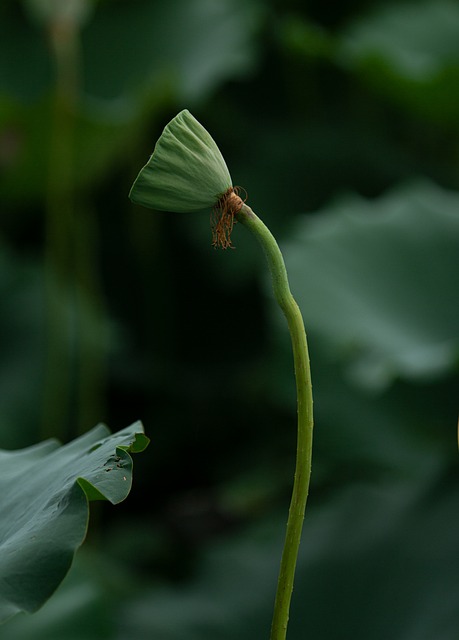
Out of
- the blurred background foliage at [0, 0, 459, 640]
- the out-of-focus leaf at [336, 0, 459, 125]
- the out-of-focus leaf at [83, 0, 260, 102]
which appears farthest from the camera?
the out-of-focus leaf at [83, 0, 260, 102]

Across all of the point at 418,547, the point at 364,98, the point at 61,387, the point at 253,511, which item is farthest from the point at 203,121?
the point at 418,547

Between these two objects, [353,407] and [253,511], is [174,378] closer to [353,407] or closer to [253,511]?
[253,511]

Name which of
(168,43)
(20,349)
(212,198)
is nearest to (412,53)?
(168,43)

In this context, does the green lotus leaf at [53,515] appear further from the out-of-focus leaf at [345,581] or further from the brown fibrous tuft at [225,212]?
the out-of-focus leaf at [345,581]

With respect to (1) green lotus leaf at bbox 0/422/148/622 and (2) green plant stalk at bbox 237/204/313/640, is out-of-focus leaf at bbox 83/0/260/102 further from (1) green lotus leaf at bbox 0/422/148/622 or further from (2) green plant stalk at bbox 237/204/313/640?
(2) green plant stalk at bbox 237/204/313/640

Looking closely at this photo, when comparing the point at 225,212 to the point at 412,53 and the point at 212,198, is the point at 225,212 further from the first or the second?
the point at 412,53

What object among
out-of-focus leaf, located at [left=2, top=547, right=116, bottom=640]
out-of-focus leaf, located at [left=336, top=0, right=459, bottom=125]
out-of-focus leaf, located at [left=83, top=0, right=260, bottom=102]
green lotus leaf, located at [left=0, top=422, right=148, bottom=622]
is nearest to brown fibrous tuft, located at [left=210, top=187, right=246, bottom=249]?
green lotus leaf, located at [left=0, top=422, right=148, bottom=622]

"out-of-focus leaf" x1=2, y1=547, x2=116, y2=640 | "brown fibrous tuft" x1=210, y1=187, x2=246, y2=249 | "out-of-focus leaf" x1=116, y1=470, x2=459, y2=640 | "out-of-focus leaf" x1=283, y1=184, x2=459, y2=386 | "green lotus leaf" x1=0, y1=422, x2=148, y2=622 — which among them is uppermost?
"brown fibrous tuft" x1=210, y1=187, x2=246, y2=249
